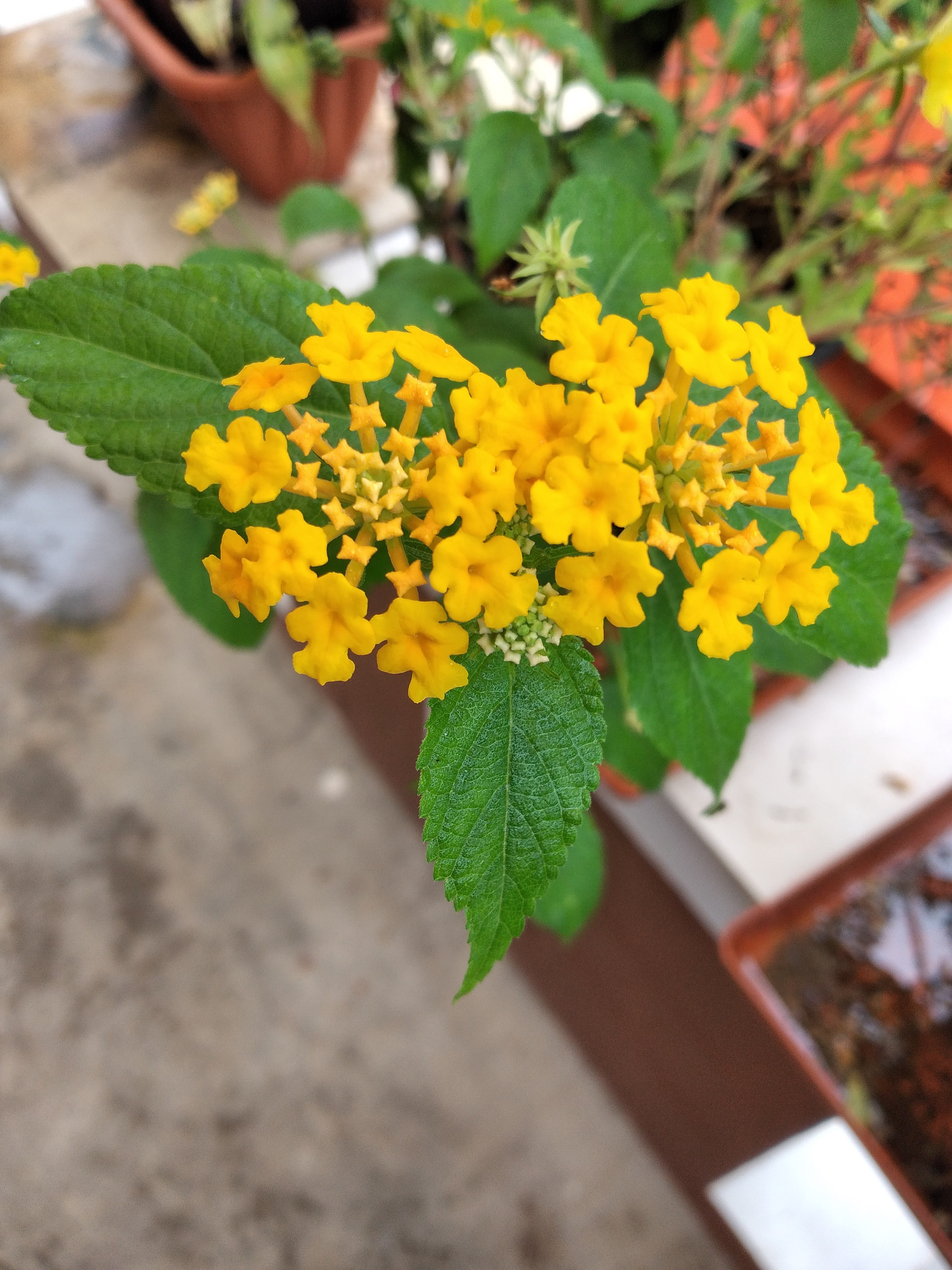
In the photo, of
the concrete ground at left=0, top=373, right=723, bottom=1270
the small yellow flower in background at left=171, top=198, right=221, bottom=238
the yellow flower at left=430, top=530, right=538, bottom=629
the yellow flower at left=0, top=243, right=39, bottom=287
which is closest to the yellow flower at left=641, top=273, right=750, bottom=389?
the yellow flower at left=430, top=530, right=538, bottom=629

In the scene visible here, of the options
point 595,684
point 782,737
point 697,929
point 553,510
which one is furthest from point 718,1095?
point 553,510

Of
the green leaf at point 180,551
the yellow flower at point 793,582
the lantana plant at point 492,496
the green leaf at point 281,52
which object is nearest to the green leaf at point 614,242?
the lantana plant at point 492,496

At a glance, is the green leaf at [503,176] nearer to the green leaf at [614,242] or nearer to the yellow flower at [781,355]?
the green leaf at [614,242]

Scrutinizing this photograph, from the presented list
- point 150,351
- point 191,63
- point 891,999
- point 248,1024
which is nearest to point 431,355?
point 150,351

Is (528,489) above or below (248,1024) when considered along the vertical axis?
above

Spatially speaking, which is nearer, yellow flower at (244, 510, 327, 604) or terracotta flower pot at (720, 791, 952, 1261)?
yellow flower at (244, 510, 327, 604)

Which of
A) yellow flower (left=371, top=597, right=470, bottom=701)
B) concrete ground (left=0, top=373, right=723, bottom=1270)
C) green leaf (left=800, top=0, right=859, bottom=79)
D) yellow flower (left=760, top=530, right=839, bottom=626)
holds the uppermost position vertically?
green leaf (left=800, top=0, right=859, bottom=79)

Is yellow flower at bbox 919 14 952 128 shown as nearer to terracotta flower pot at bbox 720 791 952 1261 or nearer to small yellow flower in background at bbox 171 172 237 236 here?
terracotta flower pot at bbox 720 791 952 1261

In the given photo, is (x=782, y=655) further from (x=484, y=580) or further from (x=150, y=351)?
(x=150, y=351)
